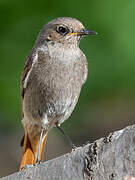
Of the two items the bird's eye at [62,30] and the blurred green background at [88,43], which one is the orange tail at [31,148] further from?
the bird's eye at [62,30]

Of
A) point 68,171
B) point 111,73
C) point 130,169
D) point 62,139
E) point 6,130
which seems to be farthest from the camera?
point 62,139

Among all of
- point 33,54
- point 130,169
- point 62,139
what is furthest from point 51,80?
point 62,139

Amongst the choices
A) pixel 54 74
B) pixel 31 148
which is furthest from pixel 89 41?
pixel 31 148

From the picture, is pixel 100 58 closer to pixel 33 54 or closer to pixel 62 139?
pixel 33 54

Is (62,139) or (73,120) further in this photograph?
(62,139)

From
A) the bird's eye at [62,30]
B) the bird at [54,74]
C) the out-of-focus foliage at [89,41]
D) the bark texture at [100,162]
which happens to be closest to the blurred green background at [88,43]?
the out-of-focus foliage at [89,41]

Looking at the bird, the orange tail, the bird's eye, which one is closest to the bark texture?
the bird

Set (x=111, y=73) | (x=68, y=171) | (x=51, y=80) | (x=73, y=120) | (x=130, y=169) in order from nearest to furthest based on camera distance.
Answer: (x=130, y=169)
(x=68, y=171)
(x=51, y=80)
(x=111, y=73)
(x=73, y=120)

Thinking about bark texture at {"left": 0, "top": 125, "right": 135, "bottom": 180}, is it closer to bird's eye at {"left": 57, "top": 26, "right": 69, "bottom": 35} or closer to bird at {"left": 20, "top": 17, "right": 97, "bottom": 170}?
bird at {"left": 20, "top": 17, "right": 97, "bottom": 170}
